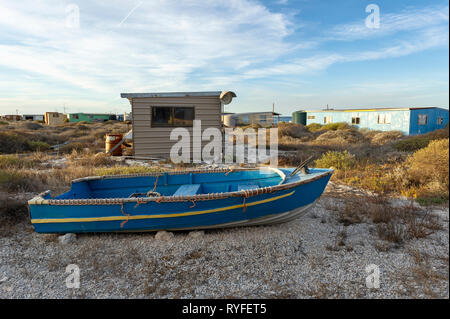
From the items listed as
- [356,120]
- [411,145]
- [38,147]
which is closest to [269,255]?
[411,145]

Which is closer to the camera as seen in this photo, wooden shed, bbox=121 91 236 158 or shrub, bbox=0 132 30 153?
wooden shed, bbox=121 91 236 158

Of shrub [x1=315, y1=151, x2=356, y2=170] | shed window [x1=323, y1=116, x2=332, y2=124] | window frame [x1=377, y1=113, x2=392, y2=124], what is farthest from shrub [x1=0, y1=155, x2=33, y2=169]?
shed window [x1=323, y1=116, x2=332, y2=124]

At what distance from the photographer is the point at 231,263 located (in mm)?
4016

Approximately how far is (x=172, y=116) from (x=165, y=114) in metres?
0.30

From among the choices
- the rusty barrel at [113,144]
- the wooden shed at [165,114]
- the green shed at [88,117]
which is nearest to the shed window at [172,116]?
the wooden shed at [165,114]

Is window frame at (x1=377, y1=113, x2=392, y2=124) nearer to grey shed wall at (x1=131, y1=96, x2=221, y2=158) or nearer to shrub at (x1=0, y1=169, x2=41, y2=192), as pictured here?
grey shed wall at (x1=131, y1=96, x2=221, y2=158)

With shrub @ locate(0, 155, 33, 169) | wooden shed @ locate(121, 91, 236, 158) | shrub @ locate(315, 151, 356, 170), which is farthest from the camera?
wooden shed @ locate(121, 91, 236, 158)

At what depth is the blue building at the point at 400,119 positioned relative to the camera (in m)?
21.7

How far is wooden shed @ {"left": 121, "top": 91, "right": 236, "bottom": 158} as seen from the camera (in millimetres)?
11852

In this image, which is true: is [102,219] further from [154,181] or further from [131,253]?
[154,181]

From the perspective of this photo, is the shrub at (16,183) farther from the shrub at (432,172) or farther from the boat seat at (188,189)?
the shrub at (432,172)

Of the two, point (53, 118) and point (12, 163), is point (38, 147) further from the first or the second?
point (53, 118)

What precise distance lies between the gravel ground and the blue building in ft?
64.8

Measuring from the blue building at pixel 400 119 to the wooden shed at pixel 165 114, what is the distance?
16749 millimetres
